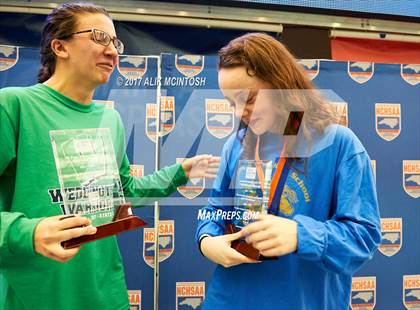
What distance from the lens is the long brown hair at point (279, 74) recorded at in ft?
2.22

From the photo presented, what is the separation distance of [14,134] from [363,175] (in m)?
0.62

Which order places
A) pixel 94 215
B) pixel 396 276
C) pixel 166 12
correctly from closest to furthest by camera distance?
pixel 94 215 < pixel 166 12 < pixel 396 276

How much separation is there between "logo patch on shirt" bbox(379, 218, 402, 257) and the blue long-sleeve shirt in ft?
3.58

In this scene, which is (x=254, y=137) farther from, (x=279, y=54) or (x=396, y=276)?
(x=396, y=276)

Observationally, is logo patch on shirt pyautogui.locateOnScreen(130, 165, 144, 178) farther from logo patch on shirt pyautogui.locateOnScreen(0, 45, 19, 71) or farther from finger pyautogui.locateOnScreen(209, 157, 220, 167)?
logo patch on shirt pyautogui.locateOnScreen(0, 45, 19, 71)

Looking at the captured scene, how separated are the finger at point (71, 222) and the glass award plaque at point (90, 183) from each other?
0.02 metres

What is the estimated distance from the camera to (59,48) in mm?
707

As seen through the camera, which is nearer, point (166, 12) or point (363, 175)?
point (363, 175)

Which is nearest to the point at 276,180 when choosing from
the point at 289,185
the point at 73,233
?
the point at 289,185

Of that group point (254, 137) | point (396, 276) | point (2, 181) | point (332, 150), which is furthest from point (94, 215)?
point (396, 276)

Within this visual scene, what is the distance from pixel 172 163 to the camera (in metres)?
0.89

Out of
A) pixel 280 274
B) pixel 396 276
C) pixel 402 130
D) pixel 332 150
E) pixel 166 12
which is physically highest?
pixel 166 12

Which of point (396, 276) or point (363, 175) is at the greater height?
point (363, 175)

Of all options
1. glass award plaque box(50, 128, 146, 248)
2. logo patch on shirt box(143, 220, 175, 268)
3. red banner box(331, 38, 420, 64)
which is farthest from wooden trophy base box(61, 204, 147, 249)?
red banner box(331, 38, 420, 64)
